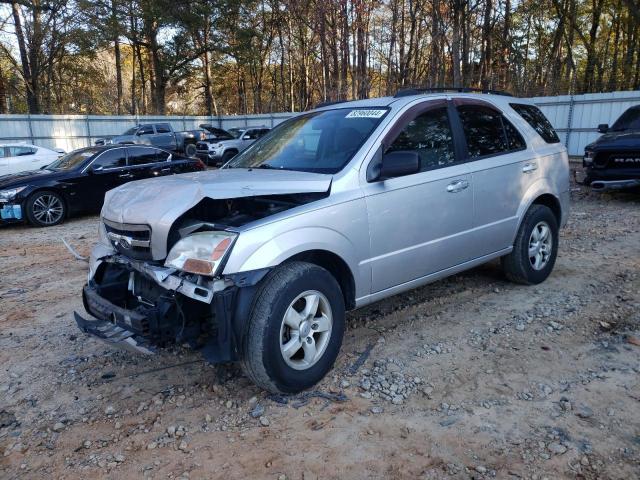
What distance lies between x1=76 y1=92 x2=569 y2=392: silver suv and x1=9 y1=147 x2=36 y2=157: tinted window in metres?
11.8

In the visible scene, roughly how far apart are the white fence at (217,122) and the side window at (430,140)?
1369 centimetres

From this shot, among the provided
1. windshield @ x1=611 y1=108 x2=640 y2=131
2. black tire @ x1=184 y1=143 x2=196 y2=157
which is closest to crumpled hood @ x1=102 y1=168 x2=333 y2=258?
windshield @ x1=611 y1=108 x2=640 y2=131

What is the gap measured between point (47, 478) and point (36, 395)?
0.97 meters

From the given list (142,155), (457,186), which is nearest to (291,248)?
(457,186)

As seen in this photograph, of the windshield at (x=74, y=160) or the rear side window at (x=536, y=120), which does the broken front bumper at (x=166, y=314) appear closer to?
the rear side window at (x=536, y=120)

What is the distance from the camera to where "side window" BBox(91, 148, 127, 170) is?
10.1 m

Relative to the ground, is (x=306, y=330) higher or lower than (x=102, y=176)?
lower

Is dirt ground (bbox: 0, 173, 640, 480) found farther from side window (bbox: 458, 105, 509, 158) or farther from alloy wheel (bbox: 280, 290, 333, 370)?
side window (bbox: 458, 105, 509, 158)

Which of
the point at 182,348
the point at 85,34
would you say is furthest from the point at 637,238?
the point at 85,34

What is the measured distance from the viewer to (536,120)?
16.8ft

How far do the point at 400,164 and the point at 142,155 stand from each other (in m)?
8.71

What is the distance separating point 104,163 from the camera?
10.1 m

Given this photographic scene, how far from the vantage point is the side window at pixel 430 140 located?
12.6 feet

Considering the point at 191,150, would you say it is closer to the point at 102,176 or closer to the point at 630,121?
the point at 102,176
